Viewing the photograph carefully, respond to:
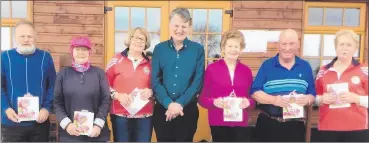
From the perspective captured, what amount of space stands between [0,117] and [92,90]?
1.01 metres

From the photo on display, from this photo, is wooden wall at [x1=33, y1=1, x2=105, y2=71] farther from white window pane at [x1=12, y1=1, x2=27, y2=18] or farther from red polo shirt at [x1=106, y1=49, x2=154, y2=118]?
red polo shirt at [x1=106, y1=49, x2=154, y2=118]

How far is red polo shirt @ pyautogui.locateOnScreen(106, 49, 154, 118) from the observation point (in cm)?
359

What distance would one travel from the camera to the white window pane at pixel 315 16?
→ 19.6 feet

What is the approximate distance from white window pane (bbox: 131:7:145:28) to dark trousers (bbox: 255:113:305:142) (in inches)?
110

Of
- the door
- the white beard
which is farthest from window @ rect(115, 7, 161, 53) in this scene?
the white beard

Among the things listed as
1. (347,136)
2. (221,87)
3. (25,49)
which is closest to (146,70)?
(221,87)

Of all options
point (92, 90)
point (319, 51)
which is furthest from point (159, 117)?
point (319, 51)

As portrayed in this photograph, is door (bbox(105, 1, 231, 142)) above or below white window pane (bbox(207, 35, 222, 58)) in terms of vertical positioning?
above

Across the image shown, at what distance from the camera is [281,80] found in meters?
3.54

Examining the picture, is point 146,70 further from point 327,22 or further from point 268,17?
point 327,22

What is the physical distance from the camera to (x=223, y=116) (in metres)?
3.55

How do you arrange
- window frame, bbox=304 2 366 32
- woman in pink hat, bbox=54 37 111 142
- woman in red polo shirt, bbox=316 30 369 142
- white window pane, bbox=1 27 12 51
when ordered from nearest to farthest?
woman in pink hat, bbox=54 37 111 142, woman in red polo shirt, bbox=316 30 369 142, white window pane, bbox=1 27 12 51, window frame, bbox=304 2 366 32

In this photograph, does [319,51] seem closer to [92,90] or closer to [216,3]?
[216,3]

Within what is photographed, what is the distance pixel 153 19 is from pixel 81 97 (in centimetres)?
267
